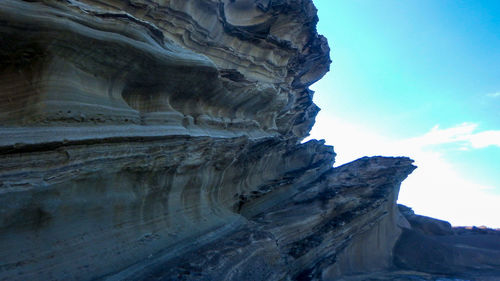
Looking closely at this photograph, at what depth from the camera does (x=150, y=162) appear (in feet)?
18.1

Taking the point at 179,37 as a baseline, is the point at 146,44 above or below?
below

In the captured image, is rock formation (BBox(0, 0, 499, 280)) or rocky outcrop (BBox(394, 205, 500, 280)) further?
rocky outcrop (BBox(394, 205, 500, 280))

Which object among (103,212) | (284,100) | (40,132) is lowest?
(103,212)

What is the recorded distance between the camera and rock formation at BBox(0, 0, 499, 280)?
412 centimetres

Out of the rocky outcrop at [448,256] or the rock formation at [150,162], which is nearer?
the rock formation at [150,162]

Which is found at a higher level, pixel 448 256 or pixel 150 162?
pixel 150 162

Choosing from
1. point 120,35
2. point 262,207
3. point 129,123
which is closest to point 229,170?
point 262,207

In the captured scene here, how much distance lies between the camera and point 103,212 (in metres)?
4.88

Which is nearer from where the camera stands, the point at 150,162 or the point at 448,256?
the point at 150,162

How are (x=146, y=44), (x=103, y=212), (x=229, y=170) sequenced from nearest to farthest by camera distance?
(x=103, y=212)
(x=146, y=44)
(x=229, y=170)

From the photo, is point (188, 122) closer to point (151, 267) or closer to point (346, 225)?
point (151, 267)

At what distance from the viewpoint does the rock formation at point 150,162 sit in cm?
412

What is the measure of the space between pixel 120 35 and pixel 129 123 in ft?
4.56

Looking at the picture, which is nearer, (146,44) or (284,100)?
(146,44)
